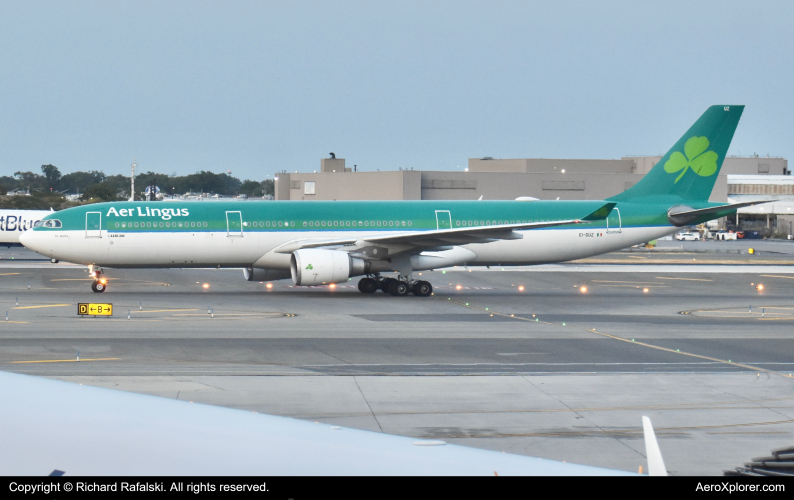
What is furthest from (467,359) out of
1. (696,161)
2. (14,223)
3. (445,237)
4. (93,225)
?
(14,223)

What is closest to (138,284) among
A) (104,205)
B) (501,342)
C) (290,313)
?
(104,205)

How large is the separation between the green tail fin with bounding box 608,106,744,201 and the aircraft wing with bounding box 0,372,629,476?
35894 millimetres

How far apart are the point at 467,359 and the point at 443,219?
1741 centimetres

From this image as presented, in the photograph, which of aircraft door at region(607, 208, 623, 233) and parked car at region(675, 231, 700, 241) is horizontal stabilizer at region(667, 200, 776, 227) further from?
parked car at region(675, 231, 700, 241)

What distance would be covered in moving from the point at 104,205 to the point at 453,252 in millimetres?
14433

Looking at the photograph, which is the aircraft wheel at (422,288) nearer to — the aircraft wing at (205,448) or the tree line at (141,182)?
the aircraft wing at (205,448)

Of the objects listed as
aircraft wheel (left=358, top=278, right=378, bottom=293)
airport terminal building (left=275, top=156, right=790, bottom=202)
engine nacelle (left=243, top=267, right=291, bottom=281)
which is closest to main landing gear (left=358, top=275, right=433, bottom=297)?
aircraft wheel (left=358, top=278, right=378, bottom=293)

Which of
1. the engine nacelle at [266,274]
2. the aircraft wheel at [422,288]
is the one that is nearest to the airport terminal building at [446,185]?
the engine nacelle at [266,274]

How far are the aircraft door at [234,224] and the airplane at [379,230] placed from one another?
0.13 feet

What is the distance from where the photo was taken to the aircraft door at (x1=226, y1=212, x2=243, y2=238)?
34625mm

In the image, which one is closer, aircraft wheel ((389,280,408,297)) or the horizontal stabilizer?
aircraft wheel ((389,280,408,297))

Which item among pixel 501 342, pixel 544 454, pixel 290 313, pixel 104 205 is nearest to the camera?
pixel 544 454

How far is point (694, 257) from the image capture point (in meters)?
64.9
